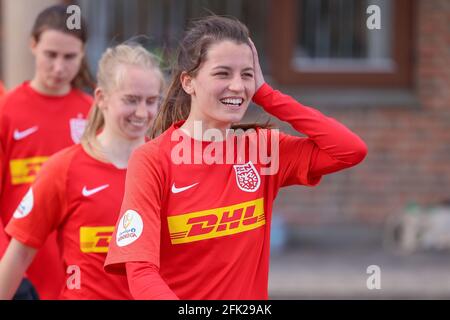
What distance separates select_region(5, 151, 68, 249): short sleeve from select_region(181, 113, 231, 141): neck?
0.77 m

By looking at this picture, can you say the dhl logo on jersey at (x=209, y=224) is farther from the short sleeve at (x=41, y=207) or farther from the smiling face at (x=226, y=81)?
the short sleeve at (x=41, y=207)

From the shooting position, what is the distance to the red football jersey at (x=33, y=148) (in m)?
4.74

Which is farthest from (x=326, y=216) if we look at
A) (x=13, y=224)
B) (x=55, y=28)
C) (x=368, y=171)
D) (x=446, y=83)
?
(x=13, y=224)

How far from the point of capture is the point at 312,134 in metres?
3.33

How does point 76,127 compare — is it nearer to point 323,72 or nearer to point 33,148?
point 33,148

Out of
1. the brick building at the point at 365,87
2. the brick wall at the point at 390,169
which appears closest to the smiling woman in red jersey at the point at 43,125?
the brick building at the point at 365,87

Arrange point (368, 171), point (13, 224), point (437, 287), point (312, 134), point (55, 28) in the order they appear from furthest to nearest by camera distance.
→ point (368, 171), point (437, 287), point (55, 28), point (13, 224), point (312, 134)

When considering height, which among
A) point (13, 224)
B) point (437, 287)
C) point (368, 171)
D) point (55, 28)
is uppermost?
point (55, 28)

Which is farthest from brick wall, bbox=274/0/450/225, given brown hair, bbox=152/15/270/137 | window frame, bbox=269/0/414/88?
brown hair, bbox=152/15/270/137

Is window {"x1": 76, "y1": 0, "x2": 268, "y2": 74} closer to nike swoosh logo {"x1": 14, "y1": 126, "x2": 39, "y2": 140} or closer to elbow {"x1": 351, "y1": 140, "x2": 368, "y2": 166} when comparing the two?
nike swoosh logo {"x1": 14, "y1": 126, "x2": 39, "y2": 140}

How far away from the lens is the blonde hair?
3.90 m

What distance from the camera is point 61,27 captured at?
4.65 metres

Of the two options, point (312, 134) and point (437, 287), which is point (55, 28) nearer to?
point (312, 134)

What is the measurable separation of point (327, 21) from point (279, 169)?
7.00 m
